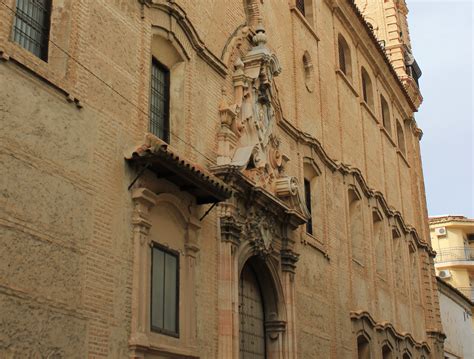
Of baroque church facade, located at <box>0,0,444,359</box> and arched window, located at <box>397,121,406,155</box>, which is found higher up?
arched window, located at <box>397,121,406,155</box>

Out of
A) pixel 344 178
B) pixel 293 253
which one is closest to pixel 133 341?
A: pixel 293 253

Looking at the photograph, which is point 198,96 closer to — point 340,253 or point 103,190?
point 103,190

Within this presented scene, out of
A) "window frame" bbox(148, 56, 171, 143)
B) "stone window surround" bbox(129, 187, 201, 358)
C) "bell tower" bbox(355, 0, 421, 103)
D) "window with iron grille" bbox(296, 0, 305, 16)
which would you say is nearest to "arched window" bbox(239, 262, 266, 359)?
"stone window surround" bbox(129, 187, 201, 358)

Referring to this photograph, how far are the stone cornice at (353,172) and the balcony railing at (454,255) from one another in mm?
24046

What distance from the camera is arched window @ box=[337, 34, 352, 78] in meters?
25.6

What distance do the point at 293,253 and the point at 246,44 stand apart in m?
4.72

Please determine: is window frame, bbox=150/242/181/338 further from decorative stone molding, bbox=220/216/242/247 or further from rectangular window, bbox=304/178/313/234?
rectangular window, bbox=304/178/313/234

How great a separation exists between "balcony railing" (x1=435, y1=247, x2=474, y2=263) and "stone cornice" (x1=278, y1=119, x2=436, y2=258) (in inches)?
947

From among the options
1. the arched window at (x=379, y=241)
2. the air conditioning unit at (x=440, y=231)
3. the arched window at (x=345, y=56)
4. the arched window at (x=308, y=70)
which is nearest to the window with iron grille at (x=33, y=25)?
the arched window at (x=308, y=70)

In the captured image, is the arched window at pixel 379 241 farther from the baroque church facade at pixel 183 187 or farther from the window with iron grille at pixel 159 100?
the window with iron grille at pixel 159 100

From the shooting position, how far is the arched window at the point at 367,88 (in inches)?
1095

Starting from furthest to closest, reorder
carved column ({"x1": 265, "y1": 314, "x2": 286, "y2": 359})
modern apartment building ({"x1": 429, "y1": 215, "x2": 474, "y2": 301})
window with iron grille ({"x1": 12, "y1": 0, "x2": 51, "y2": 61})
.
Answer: modern apartment building ({"x1": 429, "y1": 215, "x2": 474, "y2": 301}), carved column ({"x1": 265, "y1": 314, "x2": 286, "y2": 359}), window with iron grille ({"x1": 12, "y1": 0, "x2": 51, "y2": 61})

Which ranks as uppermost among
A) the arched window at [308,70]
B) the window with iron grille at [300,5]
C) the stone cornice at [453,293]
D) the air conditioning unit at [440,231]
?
the air conditioning unit at [440,231]

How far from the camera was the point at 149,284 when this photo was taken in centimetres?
1181
